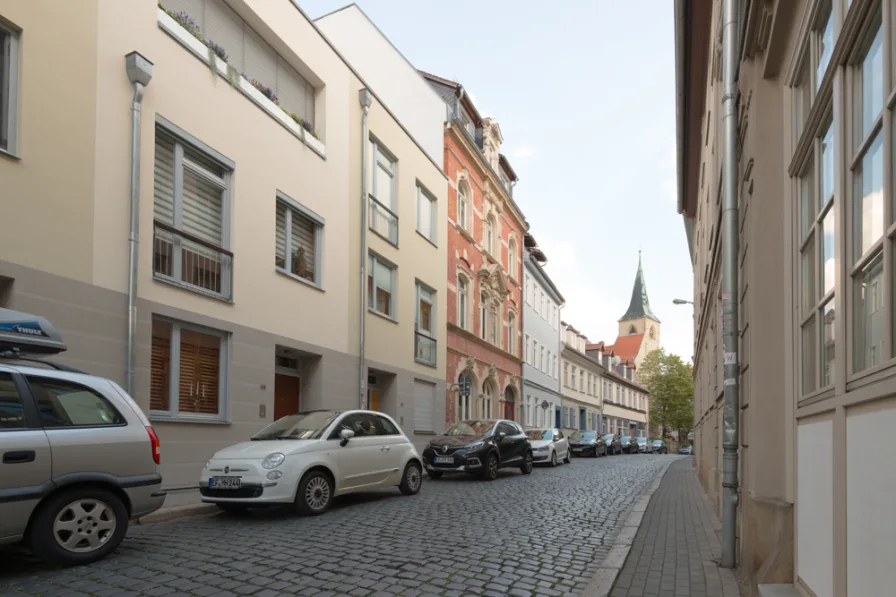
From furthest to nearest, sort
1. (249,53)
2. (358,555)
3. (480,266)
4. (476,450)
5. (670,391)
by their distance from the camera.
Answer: (670,391), (480,266), (476,450), (249,53), (358,555)

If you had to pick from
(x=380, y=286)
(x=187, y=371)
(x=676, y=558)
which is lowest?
(x=676, y=558)

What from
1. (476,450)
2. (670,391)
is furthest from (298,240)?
(670,391)

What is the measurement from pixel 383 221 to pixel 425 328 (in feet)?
15.7

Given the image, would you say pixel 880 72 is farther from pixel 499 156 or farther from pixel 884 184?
pixel 499 156

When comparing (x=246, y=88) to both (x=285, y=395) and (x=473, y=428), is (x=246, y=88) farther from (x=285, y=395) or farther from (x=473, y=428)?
(x=473, y=428)

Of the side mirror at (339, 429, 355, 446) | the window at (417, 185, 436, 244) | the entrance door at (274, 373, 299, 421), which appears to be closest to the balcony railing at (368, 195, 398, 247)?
the window at (417, 185, 436, 244)

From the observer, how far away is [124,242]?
11.0 meters

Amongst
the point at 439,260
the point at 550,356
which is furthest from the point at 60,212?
the point at 550,356

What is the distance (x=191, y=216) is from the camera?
42.5 feet

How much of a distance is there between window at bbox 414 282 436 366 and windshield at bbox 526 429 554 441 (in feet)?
14.7

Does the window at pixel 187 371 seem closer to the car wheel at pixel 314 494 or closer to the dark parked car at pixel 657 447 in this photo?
the car wheel at pixel 314 494

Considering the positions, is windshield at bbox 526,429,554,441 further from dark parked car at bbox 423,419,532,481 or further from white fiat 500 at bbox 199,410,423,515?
white fiat 500 at bbox 199,410,423,515

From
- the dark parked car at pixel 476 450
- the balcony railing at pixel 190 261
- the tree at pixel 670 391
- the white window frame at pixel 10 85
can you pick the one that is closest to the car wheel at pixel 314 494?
the balcony railing at pixel 190 261

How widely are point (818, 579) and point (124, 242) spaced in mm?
9953
